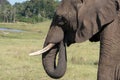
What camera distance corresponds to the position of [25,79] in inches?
399

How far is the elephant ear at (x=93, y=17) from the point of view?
465 cm

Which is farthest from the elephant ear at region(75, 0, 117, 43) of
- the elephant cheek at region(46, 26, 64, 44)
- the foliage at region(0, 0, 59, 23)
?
the foliage at region(0, 0, 59, 23)

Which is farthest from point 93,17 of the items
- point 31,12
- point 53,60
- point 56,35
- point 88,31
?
point 31,12

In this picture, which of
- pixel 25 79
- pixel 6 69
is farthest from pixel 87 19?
A: pixel 6 69

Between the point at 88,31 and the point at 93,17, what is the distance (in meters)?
0.16

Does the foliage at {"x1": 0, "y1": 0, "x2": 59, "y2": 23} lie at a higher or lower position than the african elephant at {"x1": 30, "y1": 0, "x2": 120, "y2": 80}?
lower

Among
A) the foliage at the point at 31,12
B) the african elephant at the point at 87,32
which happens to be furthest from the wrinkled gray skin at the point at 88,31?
the foliage at the point at 31,12

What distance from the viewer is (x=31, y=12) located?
9462 cm

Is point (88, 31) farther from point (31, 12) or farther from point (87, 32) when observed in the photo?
point (31, 12)

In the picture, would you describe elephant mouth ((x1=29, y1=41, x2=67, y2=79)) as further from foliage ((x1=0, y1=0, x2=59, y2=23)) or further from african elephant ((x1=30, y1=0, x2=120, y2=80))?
foliage ((x1=0, y1=0, x2=59, y2=23))

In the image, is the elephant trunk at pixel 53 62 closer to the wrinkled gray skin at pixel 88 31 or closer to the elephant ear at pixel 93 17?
the wrinkled gray skin at pixel 88 31

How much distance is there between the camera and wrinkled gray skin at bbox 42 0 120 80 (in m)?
4.68

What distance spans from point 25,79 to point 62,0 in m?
5.34

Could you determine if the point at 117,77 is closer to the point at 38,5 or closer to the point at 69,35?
the point at 69,35
